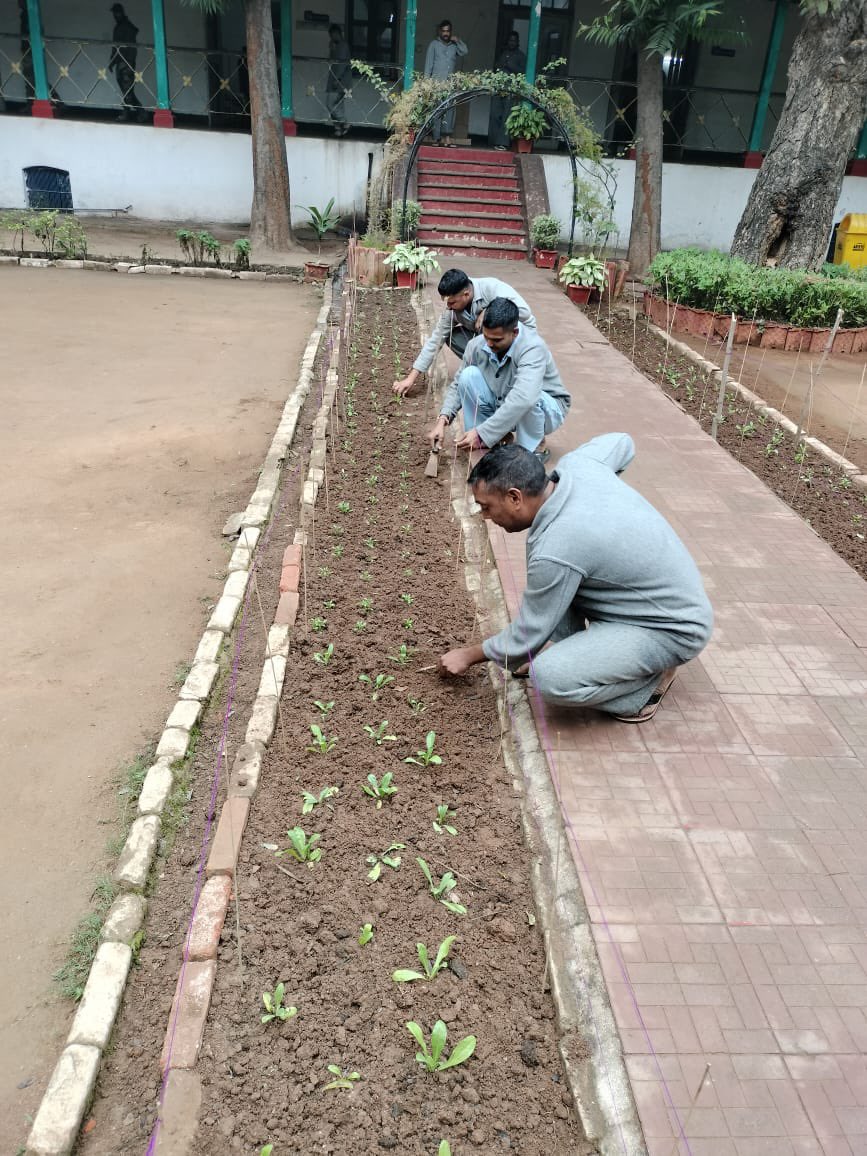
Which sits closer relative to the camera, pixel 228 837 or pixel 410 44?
pixel 228 837

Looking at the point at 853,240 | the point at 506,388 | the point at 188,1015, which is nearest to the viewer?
the point at 188,1015

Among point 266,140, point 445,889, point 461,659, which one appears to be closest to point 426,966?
point 445,889

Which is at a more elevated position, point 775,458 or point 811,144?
point 811,144

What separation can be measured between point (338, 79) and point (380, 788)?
16095 millimetres

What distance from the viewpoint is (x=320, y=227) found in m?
14.2

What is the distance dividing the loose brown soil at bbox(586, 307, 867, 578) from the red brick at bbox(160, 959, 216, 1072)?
4.00 m

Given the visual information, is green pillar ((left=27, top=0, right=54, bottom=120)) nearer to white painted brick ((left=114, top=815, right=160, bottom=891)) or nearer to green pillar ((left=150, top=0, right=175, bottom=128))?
green pillar ((left=150, top=0, right=175, bottom=128))

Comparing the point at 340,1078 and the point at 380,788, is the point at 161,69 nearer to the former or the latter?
the point at 380,788

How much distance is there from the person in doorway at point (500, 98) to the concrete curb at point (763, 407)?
7395mm

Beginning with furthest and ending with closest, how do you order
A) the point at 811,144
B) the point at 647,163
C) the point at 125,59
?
the point at 125,59 → the point at 647,163 → the point at 811,144

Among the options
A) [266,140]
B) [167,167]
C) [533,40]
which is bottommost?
[167,167]

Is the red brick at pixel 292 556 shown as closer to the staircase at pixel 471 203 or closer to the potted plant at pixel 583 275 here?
the potted plant at pixel 583 275

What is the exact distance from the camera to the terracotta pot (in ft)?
35.0

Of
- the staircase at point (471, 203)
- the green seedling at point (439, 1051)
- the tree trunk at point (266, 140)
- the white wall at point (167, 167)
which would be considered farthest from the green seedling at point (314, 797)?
the white wall at point (167, 167)
